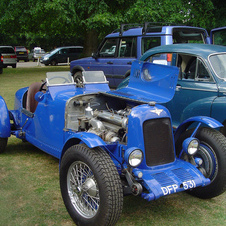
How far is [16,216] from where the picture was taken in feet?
11.8

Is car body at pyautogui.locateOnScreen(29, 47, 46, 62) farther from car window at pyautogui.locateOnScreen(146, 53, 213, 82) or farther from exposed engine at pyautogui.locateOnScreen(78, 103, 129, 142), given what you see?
exposed engine at pyautogui.locateOnScreen(78, 103, 129, 142)

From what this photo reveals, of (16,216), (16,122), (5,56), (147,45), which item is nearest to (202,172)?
(16,216)

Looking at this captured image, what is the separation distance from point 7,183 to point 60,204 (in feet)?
3.23

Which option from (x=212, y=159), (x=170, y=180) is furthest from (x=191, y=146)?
(x=170, y=180)

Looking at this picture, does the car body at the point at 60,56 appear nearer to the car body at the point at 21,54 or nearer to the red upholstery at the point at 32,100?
the car body at the point at 21,54

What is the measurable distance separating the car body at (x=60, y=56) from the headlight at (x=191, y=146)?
26.0 m

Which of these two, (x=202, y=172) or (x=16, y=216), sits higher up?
(x=202, y=172)

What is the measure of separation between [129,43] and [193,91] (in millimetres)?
4951

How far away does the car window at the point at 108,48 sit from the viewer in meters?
10.6

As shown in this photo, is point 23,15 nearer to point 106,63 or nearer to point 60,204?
point 106,63

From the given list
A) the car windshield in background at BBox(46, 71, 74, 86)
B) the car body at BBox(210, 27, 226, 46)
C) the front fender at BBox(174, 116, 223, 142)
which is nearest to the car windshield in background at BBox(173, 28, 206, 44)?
the car body at BBox(210, 27, 226, 46)

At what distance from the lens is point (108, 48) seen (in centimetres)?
1085

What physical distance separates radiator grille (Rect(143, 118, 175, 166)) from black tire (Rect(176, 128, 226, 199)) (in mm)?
477

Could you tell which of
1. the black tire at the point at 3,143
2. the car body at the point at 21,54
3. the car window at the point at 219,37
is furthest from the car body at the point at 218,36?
the car body at the point at 21,54
